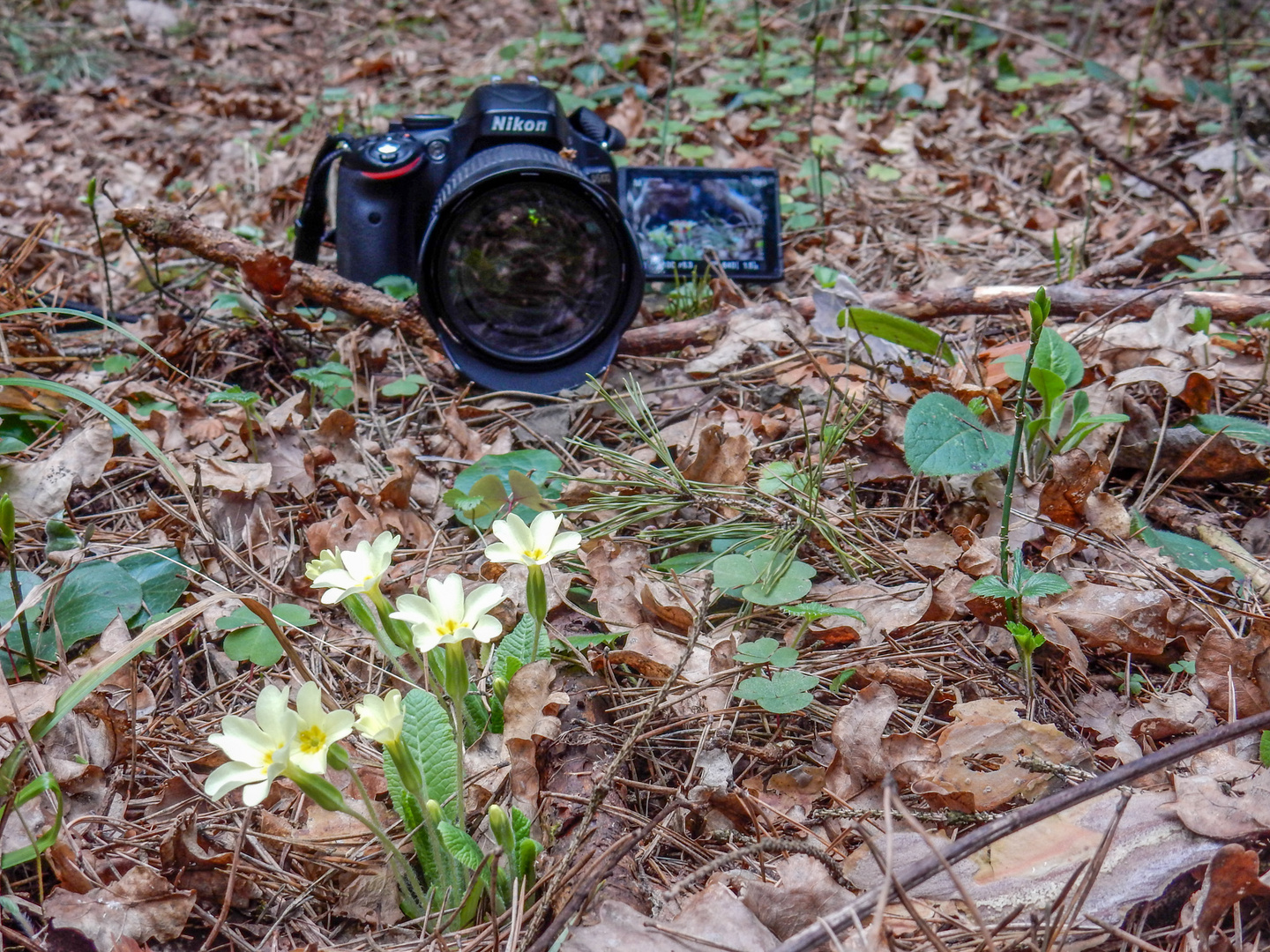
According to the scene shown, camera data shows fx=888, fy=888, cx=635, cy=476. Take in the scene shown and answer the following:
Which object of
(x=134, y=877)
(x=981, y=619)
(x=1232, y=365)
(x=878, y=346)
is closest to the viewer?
(x=134, y=877)

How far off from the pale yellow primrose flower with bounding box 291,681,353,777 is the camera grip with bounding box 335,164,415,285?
5.05 ft

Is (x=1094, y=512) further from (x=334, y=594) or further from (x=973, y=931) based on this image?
(x=334, y=594)

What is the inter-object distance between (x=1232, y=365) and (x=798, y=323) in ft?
2.58

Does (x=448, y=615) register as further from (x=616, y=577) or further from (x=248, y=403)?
(x=248, y=403)

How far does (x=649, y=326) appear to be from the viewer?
199 centimetres

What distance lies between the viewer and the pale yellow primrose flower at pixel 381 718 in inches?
28.2

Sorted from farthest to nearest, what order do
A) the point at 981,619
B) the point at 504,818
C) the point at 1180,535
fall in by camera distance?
1. the point at 1180,535
2. the point at 981,619
3. the point at 504,818

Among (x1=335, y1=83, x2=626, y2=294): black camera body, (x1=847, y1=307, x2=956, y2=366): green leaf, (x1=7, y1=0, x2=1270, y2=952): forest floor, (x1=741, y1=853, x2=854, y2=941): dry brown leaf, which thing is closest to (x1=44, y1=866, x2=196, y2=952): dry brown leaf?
(x1=7, y1=0, x2=1270, y2=952): forest floor

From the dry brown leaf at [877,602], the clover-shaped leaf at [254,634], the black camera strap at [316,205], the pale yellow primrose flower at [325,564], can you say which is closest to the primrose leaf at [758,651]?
the dry brown leaf at [877,602]

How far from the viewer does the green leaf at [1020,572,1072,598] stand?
101cm

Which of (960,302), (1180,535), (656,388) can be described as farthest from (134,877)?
(960,302)

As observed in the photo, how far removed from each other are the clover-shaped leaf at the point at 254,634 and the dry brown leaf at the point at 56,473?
437mm

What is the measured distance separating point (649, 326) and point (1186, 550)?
115 cm

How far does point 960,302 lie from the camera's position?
177 cm
